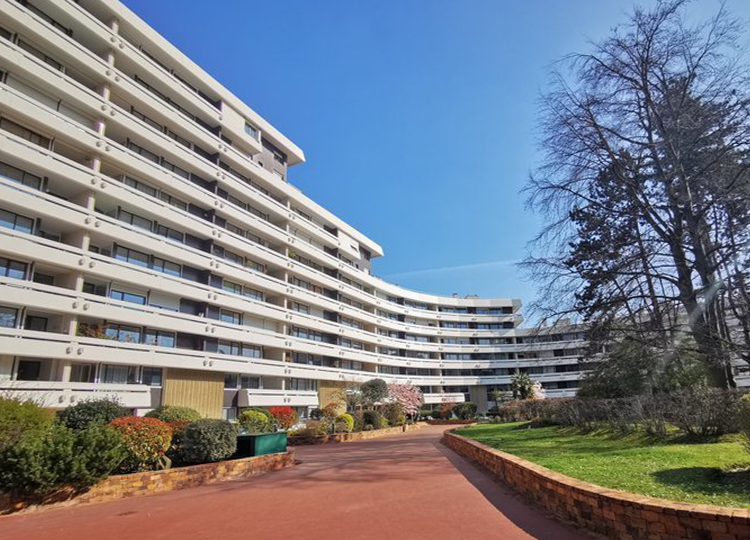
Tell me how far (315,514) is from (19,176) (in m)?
19.6

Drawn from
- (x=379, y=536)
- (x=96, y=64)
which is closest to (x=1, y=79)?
(x=96, y=64)

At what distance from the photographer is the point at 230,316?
3056 cm

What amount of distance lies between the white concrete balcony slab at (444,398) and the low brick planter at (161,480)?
5135cm

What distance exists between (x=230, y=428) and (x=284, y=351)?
73.7 feet

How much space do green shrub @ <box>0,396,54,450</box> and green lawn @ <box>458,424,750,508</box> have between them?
10179mm

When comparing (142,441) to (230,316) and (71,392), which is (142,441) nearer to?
(71,392)

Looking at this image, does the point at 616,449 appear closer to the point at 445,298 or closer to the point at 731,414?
the point at 731,414

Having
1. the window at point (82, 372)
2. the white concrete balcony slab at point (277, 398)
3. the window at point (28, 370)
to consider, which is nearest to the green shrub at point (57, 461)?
the window at point (28, 370)

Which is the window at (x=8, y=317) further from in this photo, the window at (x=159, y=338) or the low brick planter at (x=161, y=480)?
the low brick planter at (x=161, y=480)

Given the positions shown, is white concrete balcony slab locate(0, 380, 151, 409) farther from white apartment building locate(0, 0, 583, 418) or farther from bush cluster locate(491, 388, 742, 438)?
bush cluster locate(491, 388, 742, 438)

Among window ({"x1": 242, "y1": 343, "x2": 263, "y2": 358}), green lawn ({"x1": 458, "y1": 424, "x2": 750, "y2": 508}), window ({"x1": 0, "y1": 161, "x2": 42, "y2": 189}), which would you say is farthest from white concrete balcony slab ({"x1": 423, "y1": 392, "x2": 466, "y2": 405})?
window ({"x1": 0, "y1": 161, "x2": 42, "y2": 189})

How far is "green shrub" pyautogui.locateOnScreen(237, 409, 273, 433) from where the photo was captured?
2094cm

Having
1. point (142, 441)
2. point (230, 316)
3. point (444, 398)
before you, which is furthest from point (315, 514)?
point (444, 398)

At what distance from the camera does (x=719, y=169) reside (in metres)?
12.8
